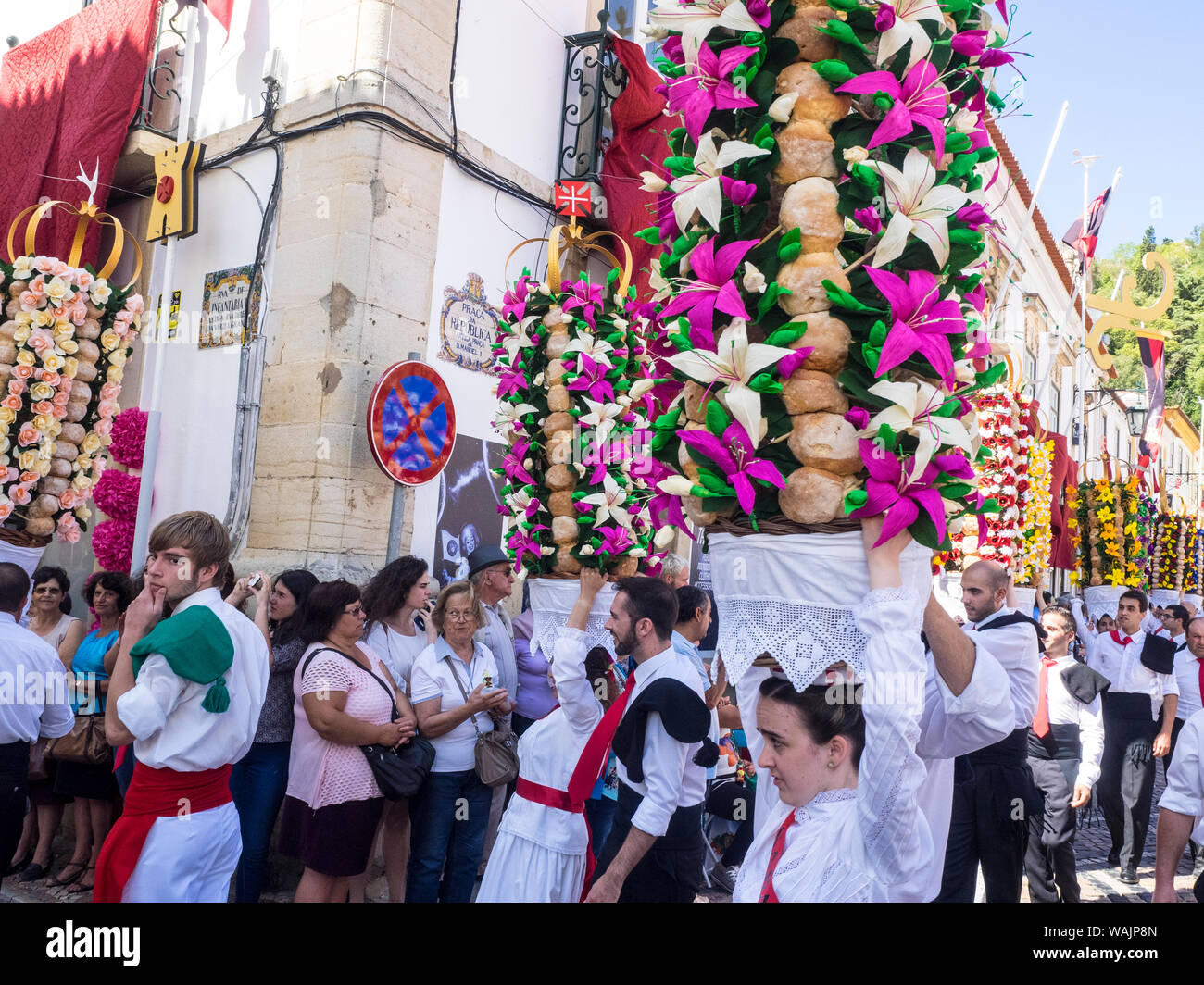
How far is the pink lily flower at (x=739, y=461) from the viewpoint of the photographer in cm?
184

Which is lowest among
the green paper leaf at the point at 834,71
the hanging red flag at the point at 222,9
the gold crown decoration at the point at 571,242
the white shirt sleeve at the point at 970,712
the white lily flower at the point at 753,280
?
the white shirt sleeve at the point at 970,712

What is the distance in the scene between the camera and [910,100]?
1.93m

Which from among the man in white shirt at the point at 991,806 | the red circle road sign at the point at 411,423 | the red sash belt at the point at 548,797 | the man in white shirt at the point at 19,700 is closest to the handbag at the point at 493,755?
the red sash belt at the point at 548,797

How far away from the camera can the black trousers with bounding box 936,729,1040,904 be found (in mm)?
4477

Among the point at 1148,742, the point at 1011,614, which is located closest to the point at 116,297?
the point at 1011,614

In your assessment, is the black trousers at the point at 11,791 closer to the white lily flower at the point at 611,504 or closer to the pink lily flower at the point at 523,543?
the pink lily flower at the point at 523,543

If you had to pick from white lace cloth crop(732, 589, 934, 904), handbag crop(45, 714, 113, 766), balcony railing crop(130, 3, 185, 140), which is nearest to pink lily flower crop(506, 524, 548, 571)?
white lace cloth crop(732, 589, 934, 904)

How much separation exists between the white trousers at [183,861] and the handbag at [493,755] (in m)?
1.45

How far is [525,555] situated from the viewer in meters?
3.68

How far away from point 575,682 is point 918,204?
2341 millimetres

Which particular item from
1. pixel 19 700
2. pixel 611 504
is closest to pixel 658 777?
pixel 611 504

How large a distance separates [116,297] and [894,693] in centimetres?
463

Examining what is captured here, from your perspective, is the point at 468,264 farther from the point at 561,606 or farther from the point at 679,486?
the point at 679,486
